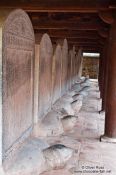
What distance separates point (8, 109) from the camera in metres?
4.04

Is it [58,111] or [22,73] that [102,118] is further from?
[22,73]

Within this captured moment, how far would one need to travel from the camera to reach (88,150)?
568 cm

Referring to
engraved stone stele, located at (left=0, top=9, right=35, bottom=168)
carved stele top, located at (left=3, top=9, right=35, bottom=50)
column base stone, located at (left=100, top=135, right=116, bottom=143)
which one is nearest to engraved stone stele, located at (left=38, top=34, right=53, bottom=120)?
engraved stone stele, located at (left=0, top=9, right=35, bottom=168)

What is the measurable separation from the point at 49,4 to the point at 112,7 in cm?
128

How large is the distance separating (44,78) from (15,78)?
2859mm

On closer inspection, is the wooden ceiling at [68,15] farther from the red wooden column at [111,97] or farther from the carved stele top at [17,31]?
the carved stele top at [17,31]

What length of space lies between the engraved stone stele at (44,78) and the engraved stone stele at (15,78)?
3.45 ft

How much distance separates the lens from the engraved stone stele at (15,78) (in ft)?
12.5

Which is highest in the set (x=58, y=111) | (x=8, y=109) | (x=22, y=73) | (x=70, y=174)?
(x=22, y=73)

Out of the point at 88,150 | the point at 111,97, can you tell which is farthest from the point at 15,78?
the point at 111,97

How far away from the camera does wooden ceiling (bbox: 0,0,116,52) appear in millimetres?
5719

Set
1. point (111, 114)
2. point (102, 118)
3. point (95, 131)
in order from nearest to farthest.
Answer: point (111, 114), point (95, 131), point (102, 118)

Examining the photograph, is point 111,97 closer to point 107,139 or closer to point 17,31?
point 107,139

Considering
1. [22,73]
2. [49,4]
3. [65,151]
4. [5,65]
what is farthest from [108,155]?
[49,4]
